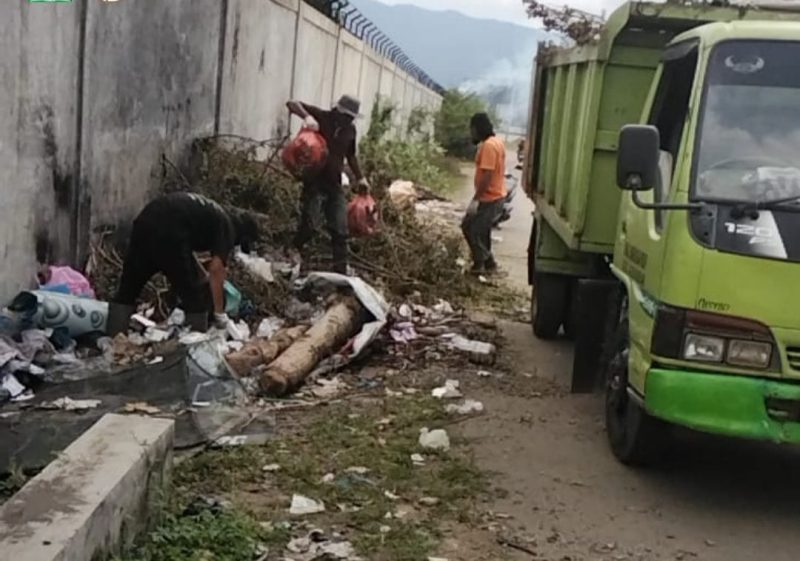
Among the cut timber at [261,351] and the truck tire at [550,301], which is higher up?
the truck tire at [550,301]

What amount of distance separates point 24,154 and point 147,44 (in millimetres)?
2374

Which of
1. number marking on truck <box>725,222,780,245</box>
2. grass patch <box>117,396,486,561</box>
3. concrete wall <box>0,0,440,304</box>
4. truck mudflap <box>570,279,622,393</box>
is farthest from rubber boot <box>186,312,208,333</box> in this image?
number marking on truck <box>725,222,780,245</box>

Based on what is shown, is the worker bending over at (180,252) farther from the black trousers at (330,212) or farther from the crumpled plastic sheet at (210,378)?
the black trousers at (330,212)

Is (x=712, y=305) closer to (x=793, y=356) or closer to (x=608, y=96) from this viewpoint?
(x=793, y=356)

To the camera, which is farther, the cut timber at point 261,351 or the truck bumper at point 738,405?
the cut timber at point 261,351

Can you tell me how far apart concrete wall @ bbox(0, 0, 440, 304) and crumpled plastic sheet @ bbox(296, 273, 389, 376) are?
171cm

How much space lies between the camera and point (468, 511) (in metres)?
5.20

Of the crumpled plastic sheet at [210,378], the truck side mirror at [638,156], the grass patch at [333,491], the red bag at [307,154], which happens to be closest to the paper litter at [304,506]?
the grass patch at [333,491]

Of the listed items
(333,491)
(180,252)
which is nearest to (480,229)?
(180,252)

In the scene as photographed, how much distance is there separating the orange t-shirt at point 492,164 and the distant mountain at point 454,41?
57778 mm

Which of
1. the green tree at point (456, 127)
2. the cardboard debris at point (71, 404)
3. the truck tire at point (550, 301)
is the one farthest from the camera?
the green tree at point (456, 127)

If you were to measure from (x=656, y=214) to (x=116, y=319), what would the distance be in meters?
3.73

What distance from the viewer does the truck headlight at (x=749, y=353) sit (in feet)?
16.1

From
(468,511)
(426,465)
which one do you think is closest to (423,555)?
(468,511)
